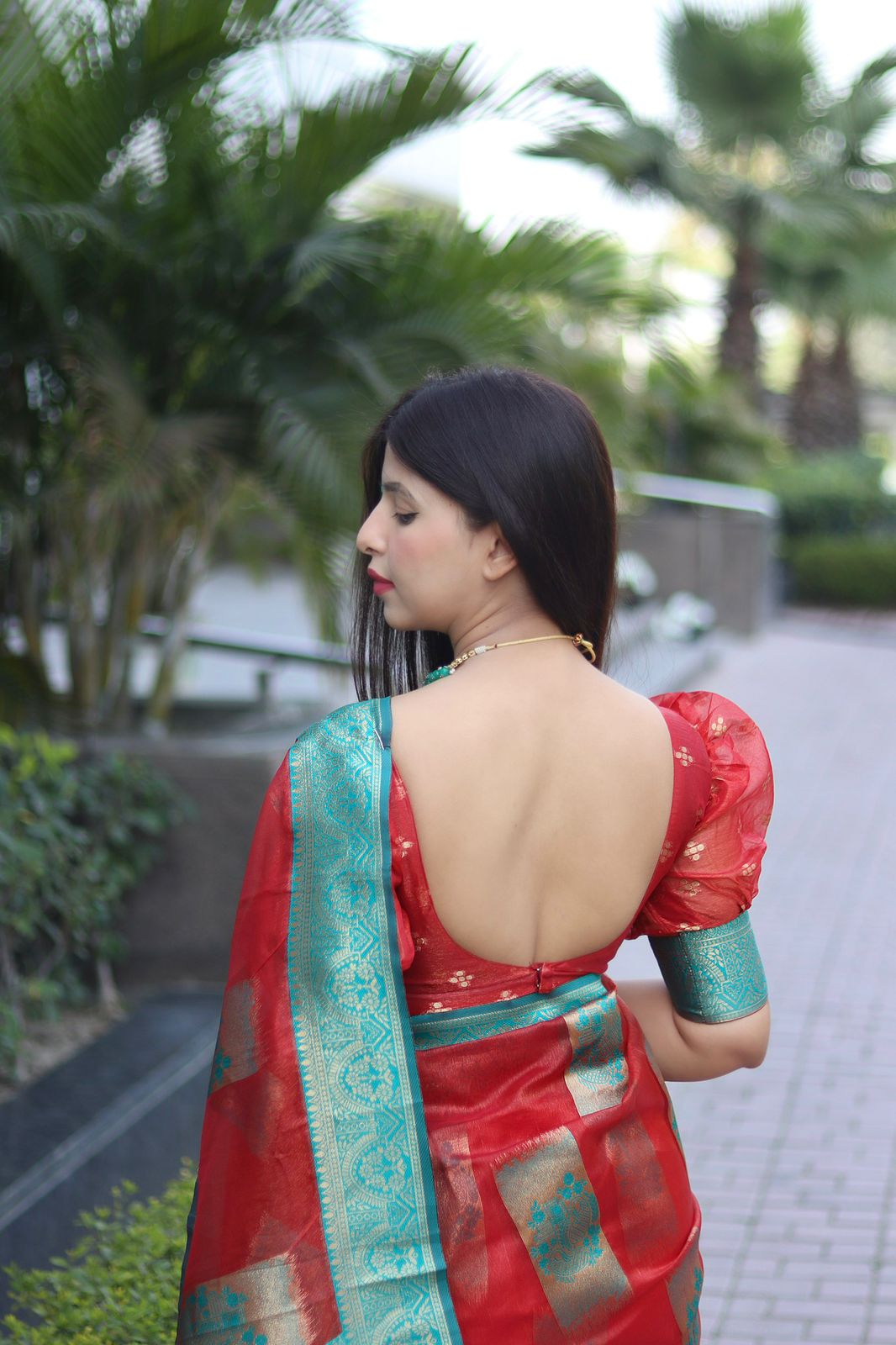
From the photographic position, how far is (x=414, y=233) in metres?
4.87

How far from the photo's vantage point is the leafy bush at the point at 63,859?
13.7ft

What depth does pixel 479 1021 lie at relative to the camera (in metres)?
1.52

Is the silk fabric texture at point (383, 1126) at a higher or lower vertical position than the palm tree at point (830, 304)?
higher

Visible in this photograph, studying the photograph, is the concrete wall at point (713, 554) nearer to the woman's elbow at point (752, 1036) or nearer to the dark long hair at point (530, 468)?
the woman's elbow at point (752, 1036)

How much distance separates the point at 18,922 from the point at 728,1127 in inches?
81.2

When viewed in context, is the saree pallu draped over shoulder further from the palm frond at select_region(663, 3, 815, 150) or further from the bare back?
the palm frond at select_region(663, 3, 815, 150)

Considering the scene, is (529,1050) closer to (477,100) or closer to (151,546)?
(477,100)

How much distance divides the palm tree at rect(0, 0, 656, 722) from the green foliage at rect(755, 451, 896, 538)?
38.1 feet

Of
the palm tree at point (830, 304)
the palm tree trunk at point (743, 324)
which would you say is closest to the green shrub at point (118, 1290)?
the palm tree at point (830, 304)

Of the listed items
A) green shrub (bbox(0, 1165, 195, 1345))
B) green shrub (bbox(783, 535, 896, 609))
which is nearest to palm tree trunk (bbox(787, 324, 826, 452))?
green shrub (bbox(783, 535, 896, 609))

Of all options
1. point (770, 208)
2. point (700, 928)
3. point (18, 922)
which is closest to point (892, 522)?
point (770, 208)

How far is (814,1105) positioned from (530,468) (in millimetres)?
3419

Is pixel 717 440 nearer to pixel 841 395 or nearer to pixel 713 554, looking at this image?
pixel 713 554

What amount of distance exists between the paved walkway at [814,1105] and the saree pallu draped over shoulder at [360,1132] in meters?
1.99
